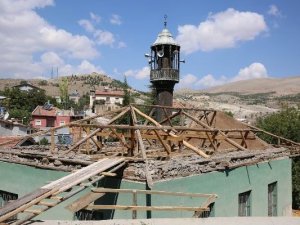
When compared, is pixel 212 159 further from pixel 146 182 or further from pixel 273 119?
pixel 273 119

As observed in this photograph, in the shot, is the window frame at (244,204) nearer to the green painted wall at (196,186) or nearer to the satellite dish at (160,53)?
the green painted wall at (196,186)

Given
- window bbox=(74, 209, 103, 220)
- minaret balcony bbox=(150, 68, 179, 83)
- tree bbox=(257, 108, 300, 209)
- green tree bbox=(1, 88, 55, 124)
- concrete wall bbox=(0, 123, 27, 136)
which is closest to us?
window bbox=(74, 209, 103, 220)

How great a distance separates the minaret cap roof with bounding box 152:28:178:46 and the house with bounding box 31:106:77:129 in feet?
131

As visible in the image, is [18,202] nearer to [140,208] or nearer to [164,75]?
[140,208]

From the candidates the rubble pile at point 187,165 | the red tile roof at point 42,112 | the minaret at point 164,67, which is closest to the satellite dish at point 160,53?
the minaret at point 164,67

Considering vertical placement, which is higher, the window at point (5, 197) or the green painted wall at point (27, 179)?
the green painted wall at point (27, 179)

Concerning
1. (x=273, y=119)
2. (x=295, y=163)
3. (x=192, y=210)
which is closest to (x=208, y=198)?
(x=192, y=210)

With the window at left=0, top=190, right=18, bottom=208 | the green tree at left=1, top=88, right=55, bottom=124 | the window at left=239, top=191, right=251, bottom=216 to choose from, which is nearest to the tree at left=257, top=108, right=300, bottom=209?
the window at left=239, top=191, right=251, bottom=216

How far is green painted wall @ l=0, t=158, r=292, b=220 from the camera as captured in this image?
1098 centimetres

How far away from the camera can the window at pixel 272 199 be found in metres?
16.5

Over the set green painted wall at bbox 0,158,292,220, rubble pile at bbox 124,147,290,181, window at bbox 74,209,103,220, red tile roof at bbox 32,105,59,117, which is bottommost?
window at bbox 74,209,103,220

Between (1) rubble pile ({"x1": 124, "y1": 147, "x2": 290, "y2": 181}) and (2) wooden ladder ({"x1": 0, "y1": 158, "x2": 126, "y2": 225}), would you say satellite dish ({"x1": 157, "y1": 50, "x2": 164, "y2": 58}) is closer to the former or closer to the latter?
(1) rubble pile ({"x1": 124, "y1": 147, "x2": 290, "y2": 181})

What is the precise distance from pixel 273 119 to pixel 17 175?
24.6 m

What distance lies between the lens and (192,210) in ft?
35.7
